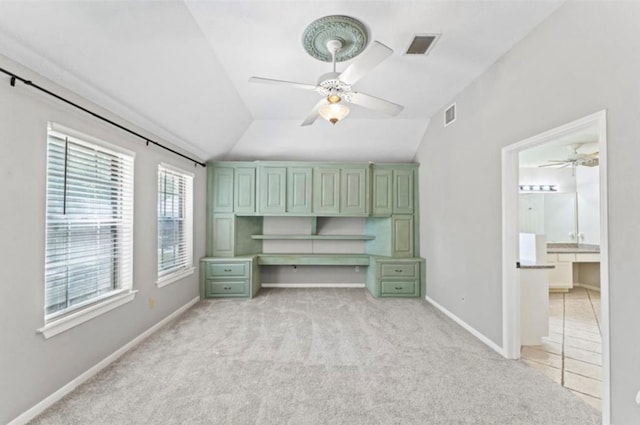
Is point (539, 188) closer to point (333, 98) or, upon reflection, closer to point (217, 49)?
point (333, 98)

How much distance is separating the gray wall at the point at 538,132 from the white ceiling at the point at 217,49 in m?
0.27

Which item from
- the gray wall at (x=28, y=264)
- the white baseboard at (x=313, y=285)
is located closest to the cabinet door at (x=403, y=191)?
the white baseboard at (x=313, y=285)

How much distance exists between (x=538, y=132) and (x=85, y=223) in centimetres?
380

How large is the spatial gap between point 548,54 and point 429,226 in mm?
2646

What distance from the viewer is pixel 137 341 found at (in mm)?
2871

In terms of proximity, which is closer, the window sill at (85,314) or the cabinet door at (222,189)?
the window sill at (85,314)

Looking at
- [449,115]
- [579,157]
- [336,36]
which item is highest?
[336,36]

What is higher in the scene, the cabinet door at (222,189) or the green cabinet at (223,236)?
the cabinet door at (222,189)

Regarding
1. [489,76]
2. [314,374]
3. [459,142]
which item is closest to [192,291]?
[314,374]

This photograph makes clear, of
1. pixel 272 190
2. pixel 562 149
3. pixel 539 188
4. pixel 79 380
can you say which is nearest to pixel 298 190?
pixel 272 190

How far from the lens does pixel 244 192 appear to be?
4.71 meters

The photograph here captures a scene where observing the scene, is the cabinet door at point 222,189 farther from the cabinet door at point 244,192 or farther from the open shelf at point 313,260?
the open shelf at point 313,260

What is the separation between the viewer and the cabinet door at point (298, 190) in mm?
4746

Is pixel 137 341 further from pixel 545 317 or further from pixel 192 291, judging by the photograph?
pixel 545 317
